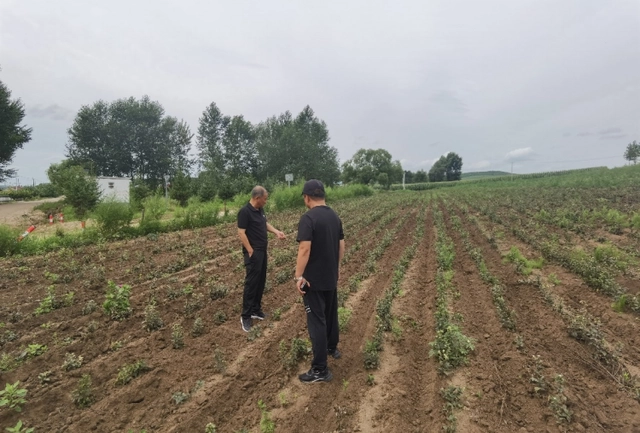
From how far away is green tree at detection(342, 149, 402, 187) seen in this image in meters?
74.7

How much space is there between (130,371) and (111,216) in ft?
32.9

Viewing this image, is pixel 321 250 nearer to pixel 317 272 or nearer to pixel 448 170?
pixel 317 272

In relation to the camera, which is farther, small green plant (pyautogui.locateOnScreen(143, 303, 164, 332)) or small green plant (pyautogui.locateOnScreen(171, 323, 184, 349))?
small green plant (pyautogui.locateOnScreen(143, 303, 164, 332))

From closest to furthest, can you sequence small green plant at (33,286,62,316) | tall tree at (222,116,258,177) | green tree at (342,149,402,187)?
small green plant at (33,286,62,316) < tall tree at (222,116,258,177) < green tree at (342,149,402,187)

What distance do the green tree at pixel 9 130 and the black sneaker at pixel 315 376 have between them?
38890 mm

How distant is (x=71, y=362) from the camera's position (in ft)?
12.7

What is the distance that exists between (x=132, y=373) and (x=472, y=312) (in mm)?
4925

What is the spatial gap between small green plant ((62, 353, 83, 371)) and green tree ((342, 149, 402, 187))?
72.4 metres

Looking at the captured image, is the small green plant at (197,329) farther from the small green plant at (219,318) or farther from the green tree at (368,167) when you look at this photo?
the green tree at (368,167)

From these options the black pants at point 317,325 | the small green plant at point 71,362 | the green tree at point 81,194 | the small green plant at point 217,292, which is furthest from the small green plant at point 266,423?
the green tree at point 81,194

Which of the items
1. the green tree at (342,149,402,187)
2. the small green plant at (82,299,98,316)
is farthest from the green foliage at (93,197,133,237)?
the green tree at (342,149,402,187)

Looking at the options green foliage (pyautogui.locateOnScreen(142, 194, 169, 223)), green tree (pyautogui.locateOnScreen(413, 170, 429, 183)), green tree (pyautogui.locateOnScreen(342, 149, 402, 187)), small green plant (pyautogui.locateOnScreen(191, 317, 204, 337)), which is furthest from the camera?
green tree (pyautogui.locateOnScreen(413, 170, 429, 183))

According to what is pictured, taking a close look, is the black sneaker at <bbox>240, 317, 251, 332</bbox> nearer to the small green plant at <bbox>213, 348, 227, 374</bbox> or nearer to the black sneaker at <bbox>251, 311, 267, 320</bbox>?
the black sneaker at <bbox>251, 311, 267, 320</bbox>

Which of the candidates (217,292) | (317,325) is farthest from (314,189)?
(217,292)
